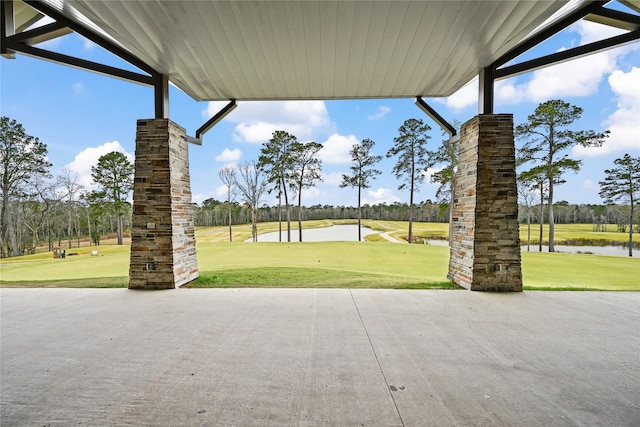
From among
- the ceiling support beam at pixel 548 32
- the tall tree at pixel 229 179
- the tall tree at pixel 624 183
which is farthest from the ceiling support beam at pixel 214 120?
the tall tree at pixel 624 183

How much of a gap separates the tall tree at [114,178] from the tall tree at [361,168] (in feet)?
35.7

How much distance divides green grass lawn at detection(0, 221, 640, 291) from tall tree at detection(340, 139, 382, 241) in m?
1.98

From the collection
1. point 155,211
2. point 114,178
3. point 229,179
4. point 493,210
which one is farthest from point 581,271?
point 114,178

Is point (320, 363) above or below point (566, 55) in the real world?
below

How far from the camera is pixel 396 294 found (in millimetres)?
3797

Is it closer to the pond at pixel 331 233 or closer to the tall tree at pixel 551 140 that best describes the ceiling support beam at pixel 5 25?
the pond at pixel 331 233

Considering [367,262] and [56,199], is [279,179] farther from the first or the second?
[56,199]

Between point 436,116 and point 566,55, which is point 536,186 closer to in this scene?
point 436,116

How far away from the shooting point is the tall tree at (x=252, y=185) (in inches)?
521

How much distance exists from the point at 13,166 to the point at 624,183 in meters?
21.0

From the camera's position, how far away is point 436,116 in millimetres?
4555

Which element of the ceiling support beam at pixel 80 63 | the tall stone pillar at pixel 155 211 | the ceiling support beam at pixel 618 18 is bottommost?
the tall stone pillar at pixel 155 211

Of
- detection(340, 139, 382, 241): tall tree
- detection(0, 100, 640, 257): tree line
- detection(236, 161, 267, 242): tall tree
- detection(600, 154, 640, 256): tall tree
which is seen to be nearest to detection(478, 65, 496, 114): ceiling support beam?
detection(0, 100, 640, 257): tree line

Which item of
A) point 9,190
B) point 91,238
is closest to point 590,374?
point 9,190
